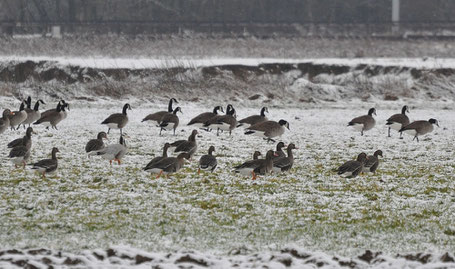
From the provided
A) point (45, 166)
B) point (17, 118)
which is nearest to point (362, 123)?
point (17, 118)

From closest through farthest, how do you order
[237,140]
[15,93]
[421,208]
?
[421,208], [237,140], [15,93]

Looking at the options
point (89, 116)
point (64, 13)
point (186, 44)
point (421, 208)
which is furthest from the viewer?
point (64, 13)

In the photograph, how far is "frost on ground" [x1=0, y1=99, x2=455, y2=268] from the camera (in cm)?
1030

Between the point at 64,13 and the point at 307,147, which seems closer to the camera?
the point at 307,147

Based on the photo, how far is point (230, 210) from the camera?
508 inches

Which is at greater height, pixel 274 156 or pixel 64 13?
pixel 64 13

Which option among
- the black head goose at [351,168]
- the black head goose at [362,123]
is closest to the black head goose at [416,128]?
the black head goose at [362,123]

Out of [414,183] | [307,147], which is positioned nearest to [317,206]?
[414,183]

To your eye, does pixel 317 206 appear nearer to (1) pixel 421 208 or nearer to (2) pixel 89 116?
(1) pixel 421 208

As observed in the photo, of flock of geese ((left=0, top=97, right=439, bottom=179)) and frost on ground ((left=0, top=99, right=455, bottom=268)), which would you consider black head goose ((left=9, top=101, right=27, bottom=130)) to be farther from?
frost on ground ((left=0, top=99, right=455, bottom=268))

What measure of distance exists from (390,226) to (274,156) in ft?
17.8

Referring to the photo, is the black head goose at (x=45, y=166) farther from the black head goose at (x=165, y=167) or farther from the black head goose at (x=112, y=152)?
the black head goose at (x=165, y=167)

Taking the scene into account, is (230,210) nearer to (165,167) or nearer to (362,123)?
(165,167)

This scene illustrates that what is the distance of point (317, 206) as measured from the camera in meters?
13.3
